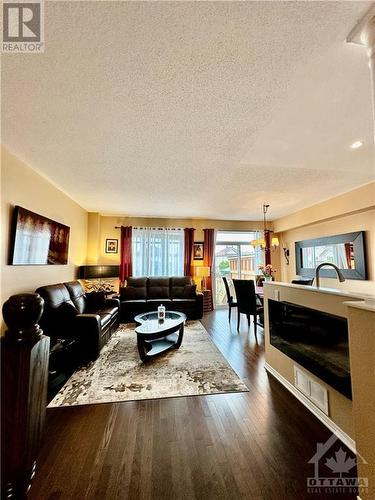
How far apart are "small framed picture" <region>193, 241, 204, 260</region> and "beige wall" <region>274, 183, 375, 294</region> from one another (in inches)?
97.0

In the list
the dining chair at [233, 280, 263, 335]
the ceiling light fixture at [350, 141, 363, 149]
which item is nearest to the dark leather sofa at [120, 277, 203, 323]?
the dining chair at [233, 280, 263, 335]

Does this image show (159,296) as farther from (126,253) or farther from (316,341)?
(316,341)

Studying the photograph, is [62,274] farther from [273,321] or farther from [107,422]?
[273,321]

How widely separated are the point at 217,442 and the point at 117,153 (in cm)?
305

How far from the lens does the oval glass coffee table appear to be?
301 cm

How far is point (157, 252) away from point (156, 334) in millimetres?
3519

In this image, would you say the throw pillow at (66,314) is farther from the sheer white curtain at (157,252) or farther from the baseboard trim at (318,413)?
the sheer white curtain at (157,252)

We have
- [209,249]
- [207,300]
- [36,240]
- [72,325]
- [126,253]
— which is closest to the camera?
[72,325]

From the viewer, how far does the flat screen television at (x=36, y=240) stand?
9.18ft

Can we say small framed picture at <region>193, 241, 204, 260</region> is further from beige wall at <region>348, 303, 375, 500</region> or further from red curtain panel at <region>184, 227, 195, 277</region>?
beige wall at <region>348, 303, 375, 500</region>

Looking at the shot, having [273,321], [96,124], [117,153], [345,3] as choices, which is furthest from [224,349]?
[345,3]

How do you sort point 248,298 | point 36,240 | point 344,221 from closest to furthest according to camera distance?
point 36,240 < point 248,298 < point 344,221

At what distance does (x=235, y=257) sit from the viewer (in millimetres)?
7156

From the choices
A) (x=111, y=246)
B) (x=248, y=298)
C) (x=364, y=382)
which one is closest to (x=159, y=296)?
(x=111, y=246)
